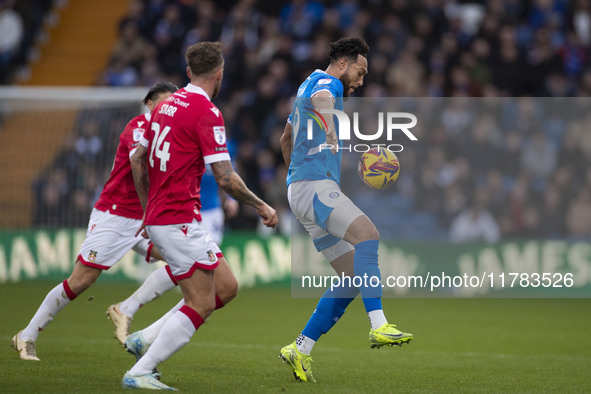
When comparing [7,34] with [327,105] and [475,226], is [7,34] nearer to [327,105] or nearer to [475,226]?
[475,226]

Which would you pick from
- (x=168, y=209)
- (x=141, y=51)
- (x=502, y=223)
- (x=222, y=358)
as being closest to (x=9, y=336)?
(x=222, y=358)

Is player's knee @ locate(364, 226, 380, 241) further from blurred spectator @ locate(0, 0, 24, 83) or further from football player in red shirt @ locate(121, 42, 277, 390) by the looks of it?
blurred spectator @ locate(0, 0, 24, 83)

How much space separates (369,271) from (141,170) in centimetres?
176

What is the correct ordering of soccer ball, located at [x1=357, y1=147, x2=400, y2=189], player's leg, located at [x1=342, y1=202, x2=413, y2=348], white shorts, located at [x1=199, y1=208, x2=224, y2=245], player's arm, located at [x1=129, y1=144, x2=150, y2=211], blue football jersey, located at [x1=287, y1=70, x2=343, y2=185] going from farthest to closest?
white shorts, located at [x1=199, y1=208, x2=224, y2=245] → soccer ball, located at [x1=357, y1=147, x2=400, y2=189] → blue football jersey, located at [x1=287, y1=70, x2=343, y2=185] → player's leg, located at [x1=342, y1=202, x2=413, y2=348] → player's arm, located at [x1=129, y1=144, x2=150, y2=211]

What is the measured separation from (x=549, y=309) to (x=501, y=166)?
3097mm

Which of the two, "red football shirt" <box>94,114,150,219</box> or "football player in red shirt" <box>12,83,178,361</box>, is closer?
"football player in red shirt" <box>12,83,178,361</box>

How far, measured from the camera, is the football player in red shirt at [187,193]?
5.89 meters

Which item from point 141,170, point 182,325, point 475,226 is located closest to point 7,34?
point 475,226

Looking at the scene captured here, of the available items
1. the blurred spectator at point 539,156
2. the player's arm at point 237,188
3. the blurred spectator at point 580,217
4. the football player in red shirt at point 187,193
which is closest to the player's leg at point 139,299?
the football player in red shirt at point 187,193

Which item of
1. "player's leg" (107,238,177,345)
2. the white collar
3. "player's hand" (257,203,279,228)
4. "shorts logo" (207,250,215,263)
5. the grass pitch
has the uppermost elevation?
the white collar

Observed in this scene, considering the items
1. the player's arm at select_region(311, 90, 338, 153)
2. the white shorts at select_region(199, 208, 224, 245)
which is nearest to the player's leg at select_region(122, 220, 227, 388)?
the player's arm at select_region(311, 90, 338, 153)

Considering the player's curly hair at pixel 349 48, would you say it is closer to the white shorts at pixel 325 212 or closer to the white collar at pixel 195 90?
the white shorts at pixel 325 212

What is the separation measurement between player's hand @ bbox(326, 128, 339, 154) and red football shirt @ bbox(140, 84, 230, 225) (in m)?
0.87

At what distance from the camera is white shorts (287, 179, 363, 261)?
6.55 metres
